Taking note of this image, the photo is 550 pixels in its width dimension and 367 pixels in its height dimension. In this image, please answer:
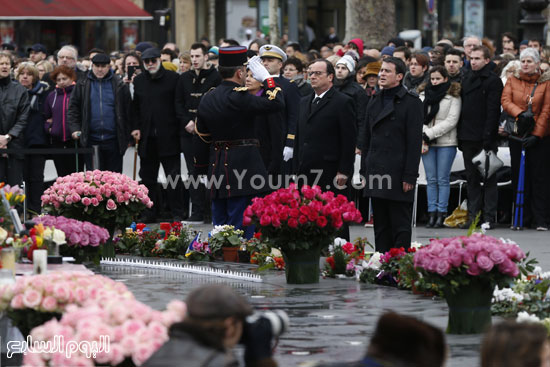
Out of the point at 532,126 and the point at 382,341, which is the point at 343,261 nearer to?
the point at 532,126

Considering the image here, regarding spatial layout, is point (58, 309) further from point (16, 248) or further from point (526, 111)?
point (526, 111)

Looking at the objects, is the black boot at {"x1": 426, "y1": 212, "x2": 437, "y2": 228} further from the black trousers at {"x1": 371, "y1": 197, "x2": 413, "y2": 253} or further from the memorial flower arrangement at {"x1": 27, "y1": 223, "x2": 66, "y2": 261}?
the memorial flower arrangement at {"x1": 27, "y1": 223, "x2": 66, "y2": 261}

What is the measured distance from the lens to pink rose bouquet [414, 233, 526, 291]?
28.6 ft

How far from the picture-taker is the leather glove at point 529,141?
52.2ft

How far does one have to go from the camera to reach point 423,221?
1753 centimetres

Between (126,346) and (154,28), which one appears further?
(154,28)

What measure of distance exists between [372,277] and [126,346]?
5.65m

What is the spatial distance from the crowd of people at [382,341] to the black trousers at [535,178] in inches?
436

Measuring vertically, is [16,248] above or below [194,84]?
below

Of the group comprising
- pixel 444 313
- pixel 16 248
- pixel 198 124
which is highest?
pixel 198 124

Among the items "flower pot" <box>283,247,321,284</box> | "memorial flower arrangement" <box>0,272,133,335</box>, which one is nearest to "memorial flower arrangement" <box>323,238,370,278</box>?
"flower pot" <box>283,247,321,284</box>

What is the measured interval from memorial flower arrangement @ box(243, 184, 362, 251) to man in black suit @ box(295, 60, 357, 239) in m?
1.59

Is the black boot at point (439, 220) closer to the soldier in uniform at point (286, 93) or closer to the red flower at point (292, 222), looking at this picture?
the soldier in uniform at point (286, 93)

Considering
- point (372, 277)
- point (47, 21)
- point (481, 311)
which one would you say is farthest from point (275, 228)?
point (47, 21)
